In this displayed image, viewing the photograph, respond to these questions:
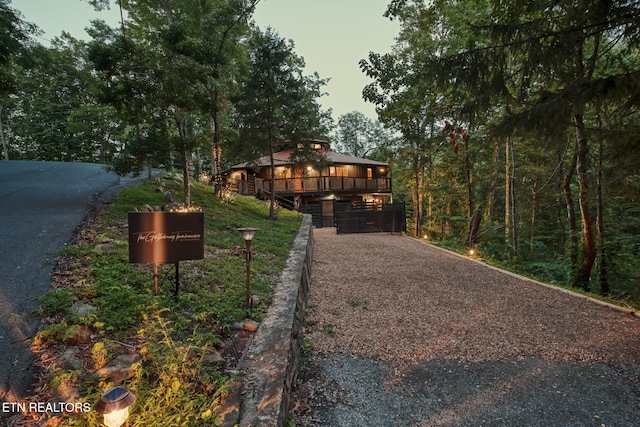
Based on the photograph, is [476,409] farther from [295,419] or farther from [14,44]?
[14,44]

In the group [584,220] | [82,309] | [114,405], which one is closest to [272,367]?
[114,405]

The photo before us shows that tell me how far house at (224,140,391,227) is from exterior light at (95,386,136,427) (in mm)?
17722

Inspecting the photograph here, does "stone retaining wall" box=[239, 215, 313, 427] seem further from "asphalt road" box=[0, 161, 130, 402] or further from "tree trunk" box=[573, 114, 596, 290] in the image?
"tree trunk" box=[573, 114, 596, 290]

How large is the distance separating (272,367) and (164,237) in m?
1.75

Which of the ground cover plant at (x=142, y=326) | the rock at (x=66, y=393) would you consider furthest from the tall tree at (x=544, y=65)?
the rock at (x=66, y=393)

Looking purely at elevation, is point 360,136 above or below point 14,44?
above

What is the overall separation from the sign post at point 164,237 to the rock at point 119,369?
1.01 meters

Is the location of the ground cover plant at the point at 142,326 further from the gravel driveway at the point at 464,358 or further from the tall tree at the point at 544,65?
the tall tree at the point at 544,65

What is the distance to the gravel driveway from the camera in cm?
257

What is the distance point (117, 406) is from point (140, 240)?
1.96 meters

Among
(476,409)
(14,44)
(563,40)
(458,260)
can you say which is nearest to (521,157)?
(458,260)

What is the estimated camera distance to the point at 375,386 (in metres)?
2.91

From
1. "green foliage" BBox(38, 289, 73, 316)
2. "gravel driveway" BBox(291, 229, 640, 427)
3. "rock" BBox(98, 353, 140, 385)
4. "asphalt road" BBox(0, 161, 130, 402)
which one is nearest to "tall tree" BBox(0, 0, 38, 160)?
"asphalt road" BBox(0, 161, 130, 402)

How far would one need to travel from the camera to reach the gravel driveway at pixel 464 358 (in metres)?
2.57
